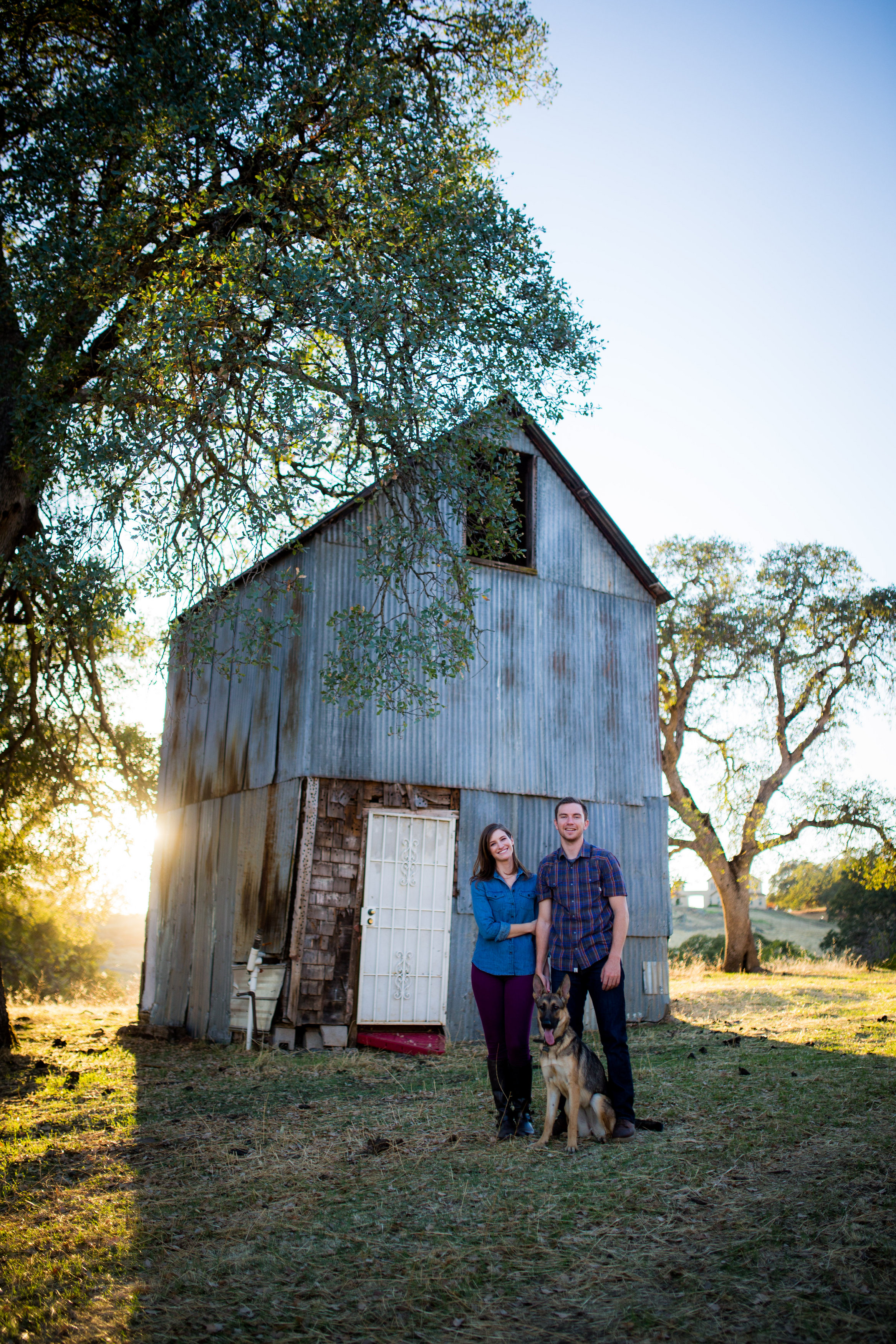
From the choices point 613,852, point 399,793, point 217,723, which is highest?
point 217,723

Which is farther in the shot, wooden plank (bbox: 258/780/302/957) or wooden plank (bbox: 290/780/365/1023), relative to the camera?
wooden plank (bbox: 258/780/302/957)

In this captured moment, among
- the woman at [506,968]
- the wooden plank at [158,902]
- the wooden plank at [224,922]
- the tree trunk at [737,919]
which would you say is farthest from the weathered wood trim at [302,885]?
the tree trunk at [737,919]

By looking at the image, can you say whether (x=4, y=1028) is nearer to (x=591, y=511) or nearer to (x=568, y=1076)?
(x=568, y=1076)

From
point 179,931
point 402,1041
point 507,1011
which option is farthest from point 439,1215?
point 179,931

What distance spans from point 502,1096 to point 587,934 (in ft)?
4.33

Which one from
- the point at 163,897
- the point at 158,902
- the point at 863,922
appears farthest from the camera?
the point at 863,922

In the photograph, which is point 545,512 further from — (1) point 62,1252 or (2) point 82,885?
(2) point 82,885

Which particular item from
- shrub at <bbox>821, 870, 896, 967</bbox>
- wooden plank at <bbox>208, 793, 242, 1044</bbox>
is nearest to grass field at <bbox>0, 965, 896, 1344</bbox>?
wooden plank at <bbox>208, 793, 242, 1044</bbox>

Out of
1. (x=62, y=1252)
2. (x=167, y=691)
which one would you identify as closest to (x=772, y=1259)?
(x=62, y=1252)

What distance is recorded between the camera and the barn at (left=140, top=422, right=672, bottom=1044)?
1106 centimetres

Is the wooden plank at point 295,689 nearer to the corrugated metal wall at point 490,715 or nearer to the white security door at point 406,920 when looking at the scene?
the corrugated metal wall at point 490,715

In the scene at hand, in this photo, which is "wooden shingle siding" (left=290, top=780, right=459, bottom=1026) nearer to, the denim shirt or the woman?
the woman

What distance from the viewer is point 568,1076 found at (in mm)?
5777

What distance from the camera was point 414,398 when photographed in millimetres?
9062
